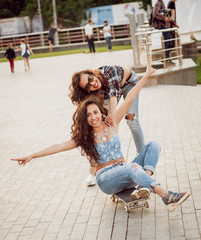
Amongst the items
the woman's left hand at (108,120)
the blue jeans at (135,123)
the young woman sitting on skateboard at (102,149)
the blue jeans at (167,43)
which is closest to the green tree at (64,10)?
the blue jeans at (167,43)

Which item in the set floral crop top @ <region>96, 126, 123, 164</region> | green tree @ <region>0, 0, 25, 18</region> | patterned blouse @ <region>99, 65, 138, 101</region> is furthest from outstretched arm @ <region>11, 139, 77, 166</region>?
green tree @ <region>0, 0, 25, 18</region>

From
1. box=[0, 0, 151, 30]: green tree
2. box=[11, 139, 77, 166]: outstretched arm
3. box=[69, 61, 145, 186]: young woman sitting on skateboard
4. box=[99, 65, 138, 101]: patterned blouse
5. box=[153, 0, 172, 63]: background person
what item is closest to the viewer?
box=[11, 139, 77, 166]: outstretched arm

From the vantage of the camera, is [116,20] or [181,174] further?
[116,20]

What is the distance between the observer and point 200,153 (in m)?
6.38

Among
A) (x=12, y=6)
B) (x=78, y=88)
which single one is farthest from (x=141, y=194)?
(x=12, y=6)

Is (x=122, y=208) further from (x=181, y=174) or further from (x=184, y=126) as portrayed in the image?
(x=184, y=126)

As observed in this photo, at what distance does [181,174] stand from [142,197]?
1.31 meters

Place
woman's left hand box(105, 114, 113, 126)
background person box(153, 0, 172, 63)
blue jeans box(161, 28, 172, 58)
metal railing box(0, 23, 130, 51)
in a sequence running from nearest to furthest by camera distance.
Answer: woman's left hand box(105, 114, 113, 126) < background person box(153, 0, 172, 63) < blue jeans box(161, 28, 172, 58) < metal railing box(0, 23, 130, 51)

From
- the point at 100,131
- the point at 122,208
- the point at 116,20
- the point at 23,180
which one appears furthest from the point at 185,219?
the point at 116,20

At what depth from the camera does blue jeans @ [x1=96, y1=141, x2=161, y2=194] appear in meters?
4.28

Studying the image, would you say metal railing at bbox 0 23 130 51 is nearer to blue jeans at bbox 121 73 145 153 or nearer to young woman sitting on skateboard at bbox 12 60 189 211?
blue jeans at bbox 121 73 145 153

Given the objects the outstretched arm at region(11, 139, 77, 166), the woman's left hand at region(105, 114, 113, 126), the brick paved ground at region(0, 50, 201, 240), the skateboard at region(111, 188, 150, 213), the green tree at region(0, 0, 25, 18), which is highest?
the green tree at region(0, 0, 25, 18)

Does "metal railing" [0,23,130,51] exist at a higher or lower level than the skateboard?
lower

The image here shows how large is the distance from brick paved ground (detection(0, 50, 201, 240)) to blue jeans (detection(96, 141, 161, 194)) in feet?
1.02
